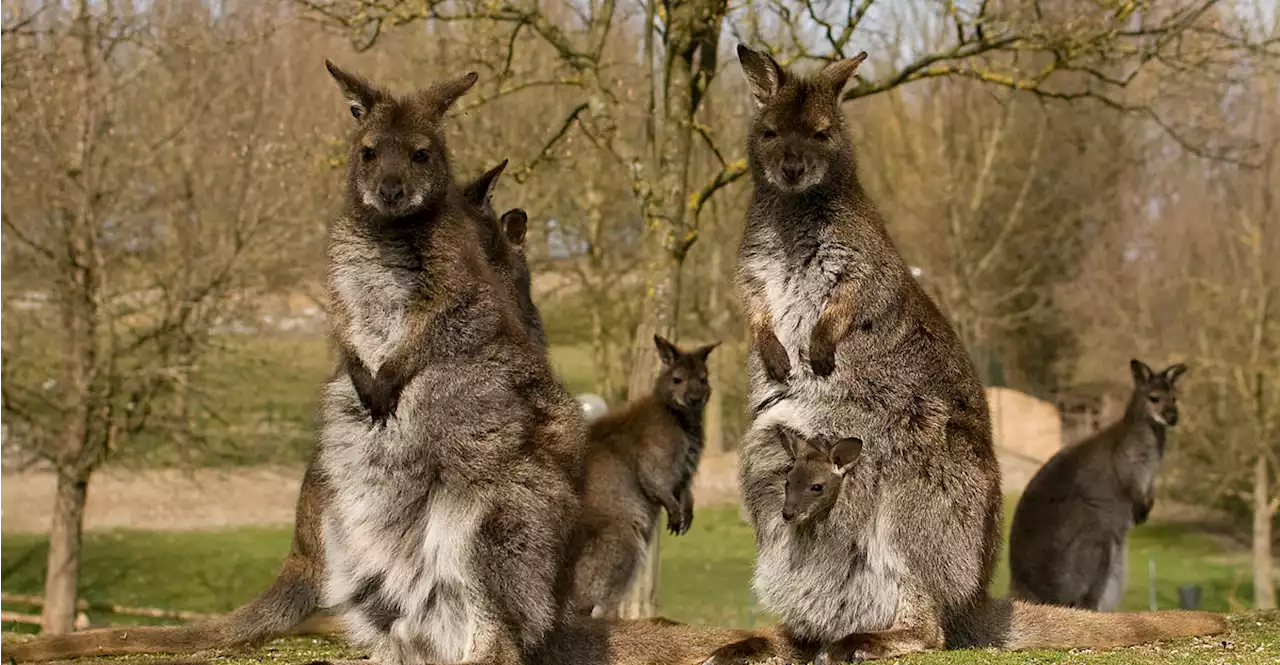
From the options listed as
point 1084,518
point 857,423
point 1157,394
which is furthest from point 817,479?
point 1157,394

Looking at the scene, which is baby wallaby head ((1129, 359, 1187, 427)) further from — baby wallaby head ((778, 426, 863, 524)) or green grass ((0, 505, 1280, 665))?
baby wallaby head ((778, 426, 863, 524))

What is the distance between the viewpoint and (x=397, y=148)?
210 inches

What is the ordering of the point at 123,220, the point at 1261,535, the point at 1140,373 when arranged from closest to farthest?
1. the point at 1140,373
2. the point at 123,220
3. the point at 1261,535

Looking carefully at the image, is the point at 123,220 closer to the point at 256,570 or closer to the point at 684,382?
the point at 256,570

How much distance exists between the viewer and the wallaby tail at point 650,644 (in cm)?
562

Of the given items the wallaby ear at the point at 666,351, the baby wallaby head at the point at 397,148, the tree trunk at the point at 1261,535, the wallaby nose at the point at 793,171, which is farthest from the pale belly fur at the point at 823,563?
the tree trunk at the point at 1261,535

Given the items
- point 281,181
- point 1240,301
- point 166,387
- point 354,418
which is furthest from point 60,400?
point 1240,301

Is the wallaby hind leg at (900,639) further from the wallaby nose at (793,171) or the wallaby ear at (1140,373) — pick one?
the wallaby ear at (1140,373)

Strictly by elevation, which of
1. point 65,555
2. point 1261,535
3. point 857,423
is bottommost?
point 65,555

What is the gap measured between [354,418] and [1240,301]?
23768 millimetres

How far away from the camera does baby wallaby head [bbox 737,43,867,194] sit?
234 inches

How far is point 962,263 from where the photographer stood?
1183 inches

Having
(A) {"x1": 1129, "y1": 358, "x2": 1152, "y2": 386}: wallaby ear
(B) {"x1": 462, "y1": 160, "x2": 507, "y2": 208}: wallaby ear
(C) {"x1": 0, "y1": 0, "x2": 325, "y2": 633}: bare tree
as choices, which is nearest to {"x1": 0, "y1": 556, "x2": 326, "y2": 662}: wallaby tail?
(B) {"x1": 462, "y1": 160, "x2": 507, "y2": 208}: wallaby ear

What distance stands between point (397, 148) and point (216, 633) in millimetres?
2453
